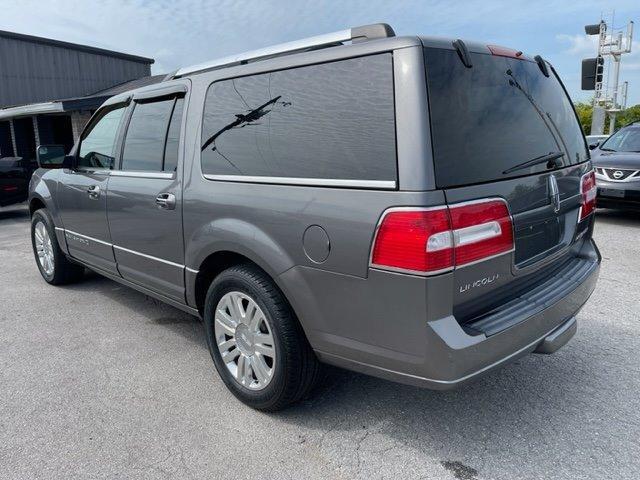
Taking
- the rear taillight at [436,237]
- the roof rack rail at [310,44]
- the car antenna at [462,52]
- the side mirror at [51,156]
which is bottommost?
the rear taillight at [436,237]

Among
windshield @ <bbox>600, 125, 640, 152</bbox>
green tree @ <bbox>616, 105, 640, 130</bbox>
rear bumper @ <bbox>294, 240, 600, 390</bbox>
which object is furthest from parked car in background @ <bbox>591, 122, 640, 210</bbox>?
green tree @ <bbox>616, 105, 640, 130</bbox>

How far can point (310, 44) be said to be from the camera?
8.66 feet

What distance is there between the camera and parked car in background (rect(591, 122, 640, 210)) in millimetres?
7496

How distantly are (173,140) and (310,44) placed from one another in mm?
1162

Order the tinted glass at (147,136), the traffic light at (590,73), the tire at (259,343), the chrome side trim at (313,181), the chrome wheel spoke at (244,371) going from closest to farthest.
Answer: the chrome side trim at (313,181)
the tire at (259,343)
the chrome wheel spoke at (244,371)
the tinted glass at (147,136)
the traffic light at (590,73)

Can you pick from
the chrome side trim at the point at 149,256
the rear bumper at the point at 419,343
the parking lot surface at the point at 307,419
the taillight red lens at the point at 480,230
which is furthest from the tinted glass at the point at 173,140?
the taillight red lens at the point at 480,230

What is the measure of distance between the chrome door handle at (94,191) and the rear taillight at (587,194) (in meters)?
3.39

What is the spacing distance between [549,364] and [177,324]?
9.07ft

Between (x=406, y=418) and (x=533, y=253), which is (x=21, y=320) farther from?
(x=533, y=253)

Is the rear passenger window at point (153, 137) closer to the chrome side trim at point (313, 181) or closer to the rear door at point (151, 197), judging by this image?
the rear door at point (151, 197)

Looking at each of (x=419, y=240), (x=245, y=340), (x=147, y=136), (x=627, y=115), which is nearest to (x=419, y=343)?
(x=419, y=240)

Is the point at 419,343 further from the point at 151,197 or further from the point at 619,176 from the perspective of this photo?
the point at 619,176

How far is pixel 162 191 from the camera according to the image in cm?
330

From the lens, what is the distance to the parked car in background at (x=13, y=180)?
34.9 ft
